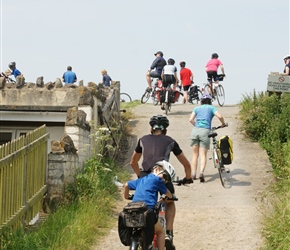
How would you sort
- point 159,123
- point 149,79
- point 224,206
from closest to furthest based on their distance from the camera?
point 159,123
point 224,206
point 149,79

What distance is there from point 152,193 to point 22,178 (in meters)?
3.02

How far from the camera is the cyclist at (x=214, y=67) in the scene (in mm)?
23234

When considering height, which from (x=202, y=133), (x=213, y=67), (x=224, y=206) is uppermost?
(x=213, y=67)

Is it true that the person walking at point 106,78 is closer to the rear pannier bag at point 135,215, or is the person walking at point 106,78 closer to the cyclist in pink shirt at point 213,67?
the cyclist in pink shirt at point 213,67

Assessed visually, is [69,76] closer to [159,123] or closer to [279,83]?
[279,83]

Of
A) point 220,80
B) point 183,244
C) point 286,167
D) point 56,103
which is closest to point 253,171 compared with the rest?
point 286,167

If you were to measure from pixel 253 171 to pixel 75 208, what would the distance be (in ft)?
16.2

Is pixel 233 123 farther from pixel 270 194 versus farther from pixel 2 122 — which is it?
pixel 270 194

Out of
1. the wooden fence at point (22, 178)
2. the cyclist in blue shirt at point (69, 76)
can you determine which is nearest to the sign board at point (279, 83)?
the cyclist in blue shirt at point (69, 76)

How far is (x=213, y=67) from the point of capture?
76.1 ft

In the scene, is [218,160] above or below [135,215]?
below

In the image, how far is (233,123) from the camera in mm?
20203

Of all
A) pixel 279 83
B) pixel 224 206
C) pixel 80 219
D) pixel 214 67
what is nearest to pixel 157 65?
pixel 214 67

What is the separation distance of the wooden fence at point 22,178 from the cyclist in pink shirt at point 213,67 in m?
11.6
